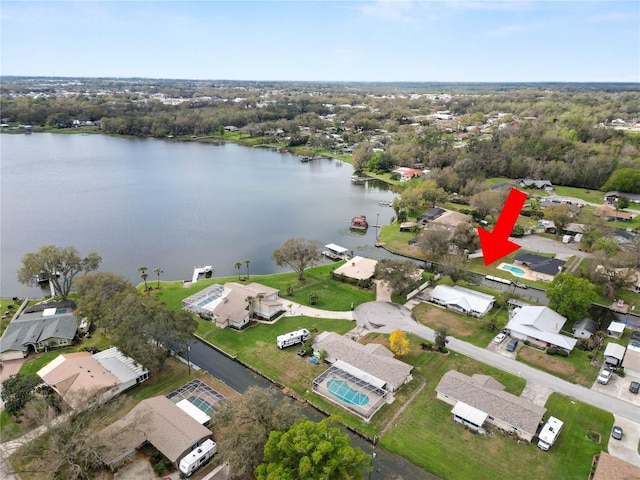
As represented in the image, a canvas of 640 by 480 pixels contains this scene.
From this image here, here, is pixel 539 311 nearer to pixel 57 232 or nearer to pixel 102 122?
pixel 57 232

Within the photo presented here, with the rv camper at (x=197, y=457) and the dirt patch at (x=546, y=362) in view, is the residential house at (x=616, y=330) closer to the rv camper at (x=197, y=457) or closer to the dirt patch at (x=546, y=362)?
the dirt patch at (x=546, y=362)

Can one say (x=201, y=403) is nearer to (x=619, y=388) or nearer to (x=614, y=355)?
(x=619, y=388)

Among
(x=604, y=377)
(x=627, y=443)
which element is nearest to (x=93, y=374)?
(x=627, y=443)

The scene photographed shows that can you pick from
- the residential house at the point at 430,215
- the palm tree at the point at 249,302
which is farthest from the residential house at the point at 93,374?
the residential house at the point at 430,215

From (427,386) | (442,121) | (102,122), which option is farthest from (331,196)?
(102,122)

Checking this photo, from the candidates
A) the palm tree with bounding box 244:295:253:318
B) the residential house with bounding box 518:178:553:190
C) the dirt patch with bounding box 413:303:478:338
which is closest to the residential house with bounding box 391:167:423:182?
the residential house with bounding box 518:178:553:190

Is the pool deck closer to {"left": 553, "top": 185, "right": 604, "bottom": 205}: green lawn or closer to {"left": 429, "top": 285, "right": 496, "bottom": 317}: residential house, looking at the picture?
{"left": 429, "top": 285, "right": 496, "bottom": 317}: residential house
